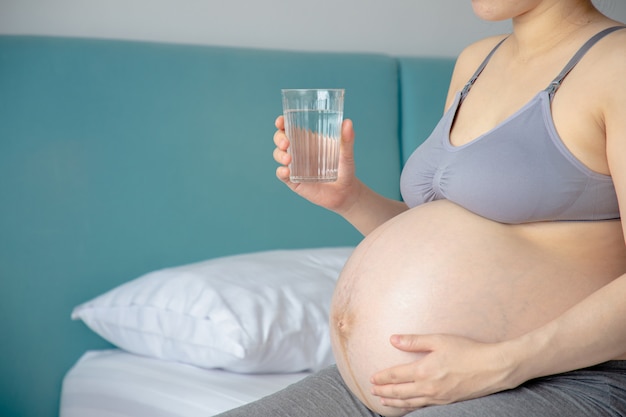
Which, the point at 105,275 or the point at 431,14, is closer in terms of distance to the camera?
the point at 105,275

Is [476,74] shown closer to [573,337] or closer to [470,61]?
[470,61]

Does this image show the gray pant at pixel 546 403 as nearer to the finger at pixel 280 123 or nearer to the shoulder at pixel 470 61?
the finger at pixel 280 123

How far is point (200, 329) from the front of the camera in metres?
1.62

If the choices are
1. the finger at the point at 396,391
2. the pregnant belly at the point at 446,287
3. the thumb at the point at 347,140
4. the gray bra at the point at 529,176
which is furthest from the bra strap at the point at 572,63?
the finger at the point at 396,391

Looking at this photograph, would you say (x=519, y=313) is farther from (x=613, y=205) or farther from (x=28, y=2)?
(x=28, y=2)

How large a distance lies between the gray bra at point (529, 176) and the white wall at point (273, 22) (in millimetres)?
849

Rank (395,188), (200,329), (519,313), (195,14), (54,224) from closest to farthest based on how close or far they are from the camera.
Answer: (519,313), (200,329), (54,224), (195,14), (395,188)

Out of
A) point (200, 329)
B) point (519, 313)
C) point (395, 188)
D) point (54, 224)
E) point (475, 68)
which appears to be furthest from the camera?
point (395, 188)

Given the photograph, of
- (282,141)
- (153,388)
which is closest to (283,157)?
(282,141)

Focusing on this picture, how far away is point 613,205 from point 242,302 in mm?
839

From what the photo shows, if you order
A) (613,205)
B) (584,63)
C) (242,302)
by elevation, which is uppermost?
(584,63)

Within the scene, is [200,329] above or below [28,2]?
below

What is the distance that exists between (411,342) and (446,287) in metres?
0.09

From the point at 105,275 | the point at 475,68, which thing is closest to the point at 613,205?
the point at 475,68
